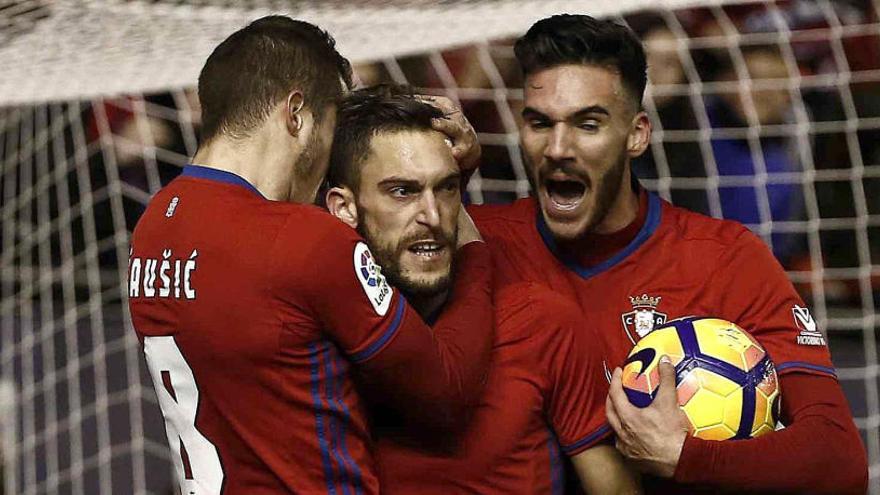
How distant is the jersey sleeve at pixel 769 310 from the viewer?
8.81 ft

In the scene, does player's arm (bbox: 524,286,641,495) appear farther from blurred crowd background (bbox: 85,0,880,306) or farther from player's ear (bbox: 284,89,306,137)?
blurred crowd background (bbox: 85,0,880,306)

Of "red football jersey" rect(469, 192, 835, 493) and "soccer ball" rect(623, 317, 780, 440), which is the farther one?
"red football jersey" rect(469, 192, 835, 493)

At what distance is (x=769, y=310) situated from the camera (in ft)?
8.90

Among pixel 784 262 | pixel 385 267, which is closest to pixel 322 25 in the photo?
pixel 385 267

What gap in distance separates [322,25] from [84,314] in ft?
5.00

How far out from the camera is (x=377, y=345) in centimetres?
222

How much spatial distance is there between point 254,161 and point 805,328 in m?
1.16

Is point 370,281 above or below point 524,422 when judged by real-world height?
above

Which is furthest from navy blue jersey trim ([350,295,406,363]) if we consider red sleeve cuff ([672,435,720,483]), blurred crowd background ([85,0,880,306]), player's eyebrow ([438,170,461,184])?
blurred crowd background ([85,0,880,306])

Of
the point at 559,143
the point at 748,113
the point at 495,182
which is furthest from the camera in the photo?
the point at 748,113

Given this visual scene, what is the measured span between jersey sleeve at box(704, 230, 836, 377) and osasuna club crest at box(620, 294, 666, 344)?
0.11m

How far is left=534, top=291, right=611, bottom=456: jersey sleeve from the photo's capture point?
2.46m

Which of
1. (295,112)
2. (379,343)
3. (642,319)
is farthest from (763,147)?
(379,343)

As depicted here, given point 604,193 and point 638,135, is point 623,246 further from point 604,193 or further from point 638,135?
point 638,135
